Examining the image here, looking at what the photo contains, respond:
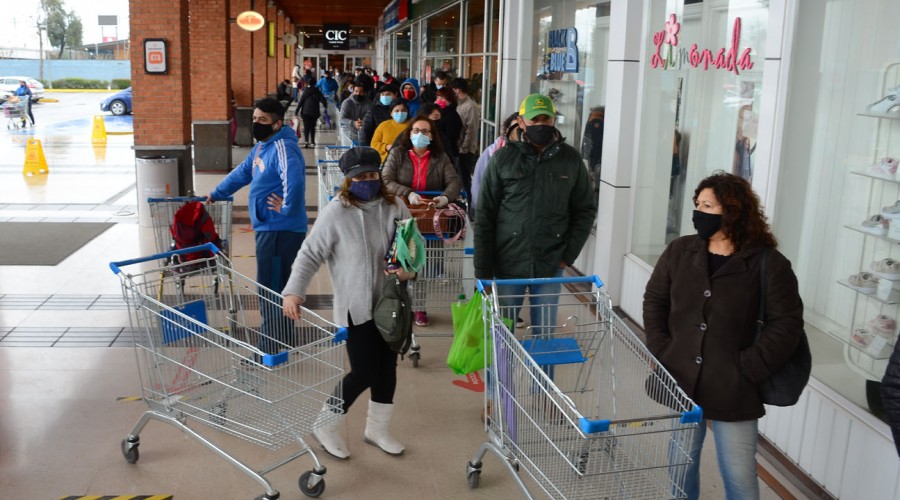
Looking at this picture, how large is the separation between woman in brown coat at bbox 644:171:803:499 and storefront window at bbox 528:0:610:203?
16.8ft

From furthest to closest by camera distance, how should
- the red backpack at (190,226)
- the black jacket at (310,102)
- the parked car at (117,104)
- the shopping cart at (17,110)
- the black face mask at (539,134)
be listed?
1. the parked car at (117,104)
2. the shopping cart at (17,110)
3. the black jacket at (310,102)
4. the red backpack at (190,226)
5. the black face mask at (539,134)

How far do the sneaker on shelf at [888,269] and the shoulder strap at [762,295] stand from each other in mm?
1193

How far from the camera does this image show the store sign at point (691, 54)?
584 centimetres

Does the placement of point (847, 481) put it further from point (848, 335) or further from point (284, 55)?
point (284, 55)

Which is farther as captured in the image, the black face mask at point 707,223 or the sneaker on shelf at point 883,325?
the sneaker on shelf at point 883,325

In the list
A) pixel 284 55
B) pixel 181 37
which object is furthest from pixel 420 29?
pixel 284 55

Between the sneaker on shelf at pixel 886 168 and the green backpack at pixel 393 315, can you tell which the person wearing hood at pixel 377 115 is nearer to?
the green backpack at pixel 393 315

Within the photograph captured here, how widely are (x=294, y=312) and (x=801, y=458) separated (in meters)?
2.83

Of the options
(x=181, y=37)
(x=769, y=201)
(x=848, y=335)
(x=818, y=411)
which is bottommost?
(x=818, y=411)

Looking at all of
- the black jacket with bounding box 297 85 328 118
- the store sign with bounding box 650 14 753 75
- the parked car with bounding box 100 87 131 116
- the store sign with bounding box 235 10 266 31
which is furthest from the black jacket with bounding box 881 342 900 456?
the parked car with bounding box 100 87 131 116

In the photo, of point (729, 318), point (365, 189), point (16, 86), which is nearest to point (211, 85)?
point (365, 189)

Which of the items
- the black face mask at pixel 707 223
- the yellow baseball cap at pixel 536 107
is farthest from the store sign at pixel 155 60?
the black face mask at pixel 707 223

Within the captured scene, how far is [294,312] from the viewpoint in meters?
4.32

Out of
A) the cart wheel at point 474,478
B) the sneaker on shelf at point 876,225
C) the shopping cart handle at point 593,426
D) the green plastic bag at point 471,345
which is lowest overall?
the cart wheel at point 474,478
